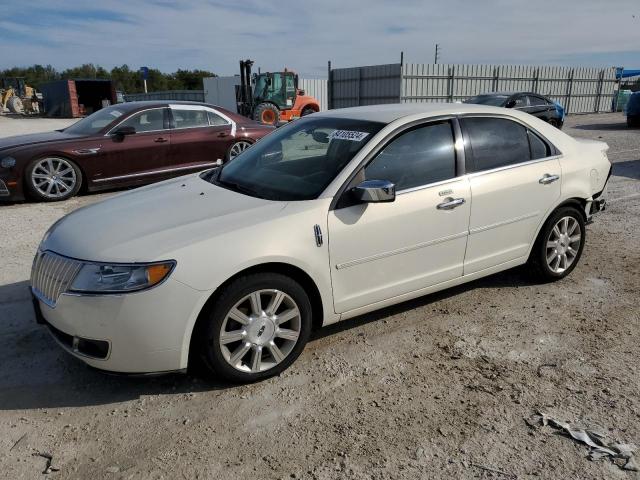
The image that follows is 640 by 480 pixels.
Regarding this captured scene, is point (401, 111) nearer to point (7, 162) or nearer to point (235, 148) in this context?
point (235, 148)

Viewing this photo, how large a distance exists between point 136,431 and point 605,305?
3.53 meters

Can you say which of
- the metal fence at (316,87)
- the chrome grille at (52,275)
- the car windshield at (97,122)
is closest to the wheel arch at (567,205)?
the chrome grille at (52,275)

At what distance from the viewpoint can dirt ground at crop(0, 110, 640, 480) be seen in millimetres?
2410

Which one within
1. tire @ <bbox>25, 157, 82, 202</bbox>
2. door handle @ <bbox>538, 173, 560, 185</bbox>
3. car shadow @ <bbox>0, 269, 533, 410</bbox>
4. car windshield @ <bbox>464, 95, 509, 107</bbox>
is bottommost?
car shadow @ <bbox>0, 269, 533, 410</bbox>

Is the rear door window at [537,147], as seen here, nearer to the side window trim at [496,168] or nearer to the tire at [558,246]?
the side window trim at [496,168]

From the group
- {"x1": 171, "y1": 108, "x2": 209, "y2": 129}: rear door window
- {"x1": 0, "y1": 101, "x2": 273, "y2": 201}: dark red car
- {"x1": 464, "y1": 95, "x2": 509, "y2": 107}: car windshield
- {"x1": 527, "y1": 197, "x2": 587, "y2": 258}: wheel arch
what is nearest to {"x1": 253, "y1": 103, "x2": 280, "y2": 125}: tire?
{"x1": 464, "y1": 95, "x2": 509, "y2": 107}: car windshield

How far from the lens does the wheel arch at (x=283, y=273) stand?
9.26 ft

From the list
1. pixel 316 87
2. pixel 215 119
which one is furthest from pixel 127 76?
pixel 215 119

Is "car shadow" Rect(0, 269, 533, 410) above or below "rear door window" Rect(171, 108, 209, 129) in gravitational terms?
below

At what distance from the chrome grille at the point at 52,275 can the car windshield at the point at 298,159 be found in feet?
3.92

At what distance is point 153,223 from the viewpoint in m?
3.04

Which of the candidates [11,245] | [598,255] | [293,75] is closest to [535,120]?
[598,255]

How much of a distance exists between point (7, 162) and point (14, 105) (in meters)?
41.9

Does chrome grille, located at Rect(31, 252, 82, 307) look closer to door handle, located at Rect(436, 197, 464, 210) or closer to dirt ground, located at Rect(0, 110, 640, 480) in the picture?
dirt ground, located at Rect(0, 110, 640, 480)
